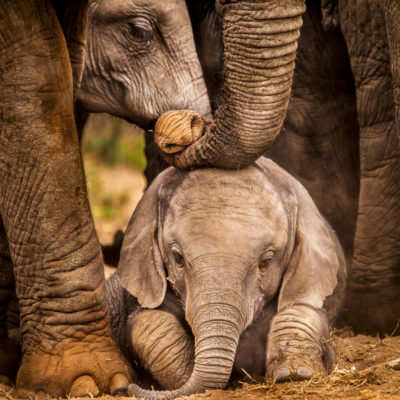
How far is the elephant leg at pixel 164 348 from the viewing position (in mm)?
3506

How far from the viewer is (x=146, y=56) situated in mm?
4691

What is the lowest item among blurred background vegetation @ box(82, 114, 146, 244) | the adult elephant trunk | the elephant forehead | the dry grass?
blurred background vegetation @ box(82, 114, 146, 244)

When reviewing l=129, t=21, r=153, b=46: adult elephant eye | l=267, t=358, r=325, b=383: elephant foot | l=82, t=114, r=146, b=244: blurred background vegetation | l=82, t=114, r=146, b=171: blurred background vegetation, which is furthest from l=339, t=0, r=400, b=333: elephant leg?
l=82, t=114, r=146, b=171: blurred background vegetation

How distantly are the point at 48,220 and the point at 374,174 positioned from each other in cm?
135

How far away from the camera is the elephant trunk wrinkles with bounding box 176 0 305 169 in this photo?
3.21 m

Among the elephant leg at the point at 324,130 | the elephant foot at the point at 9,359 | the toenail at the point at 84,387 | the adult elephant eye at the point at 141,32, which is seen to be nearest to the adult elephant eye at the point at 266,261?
the toenail at the point at 84,387

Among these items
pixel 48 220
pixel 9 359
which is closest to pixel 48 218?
pixel 48 220

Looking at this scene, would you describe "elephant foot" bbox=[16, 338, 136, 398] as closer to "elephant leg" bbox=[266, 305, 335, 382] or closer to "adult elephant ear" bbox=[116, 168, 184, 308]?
"adult elephant ear" bbox=[116, 168, 184, 308]

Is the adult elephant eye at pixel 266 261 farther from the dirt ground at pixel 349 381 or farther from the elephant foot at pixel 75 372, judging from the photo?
the elephant foot at pixel 75 372

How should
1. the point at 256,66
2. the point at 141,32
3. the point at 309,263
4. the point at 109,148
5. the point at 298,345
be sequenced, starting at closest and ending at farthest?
the point at 256,66
the point at 298,345
the point at 309,263
the point at 141,32
the point at 109,148

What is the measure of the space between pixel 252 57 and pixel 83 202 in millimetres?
795

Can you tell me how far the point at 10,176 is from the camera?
142 inches

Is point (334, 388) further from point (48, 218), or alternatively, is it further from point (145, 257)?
point (48, 218)

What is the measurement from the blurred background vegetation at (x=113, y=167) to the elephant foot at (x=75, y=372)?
14.6 ft
